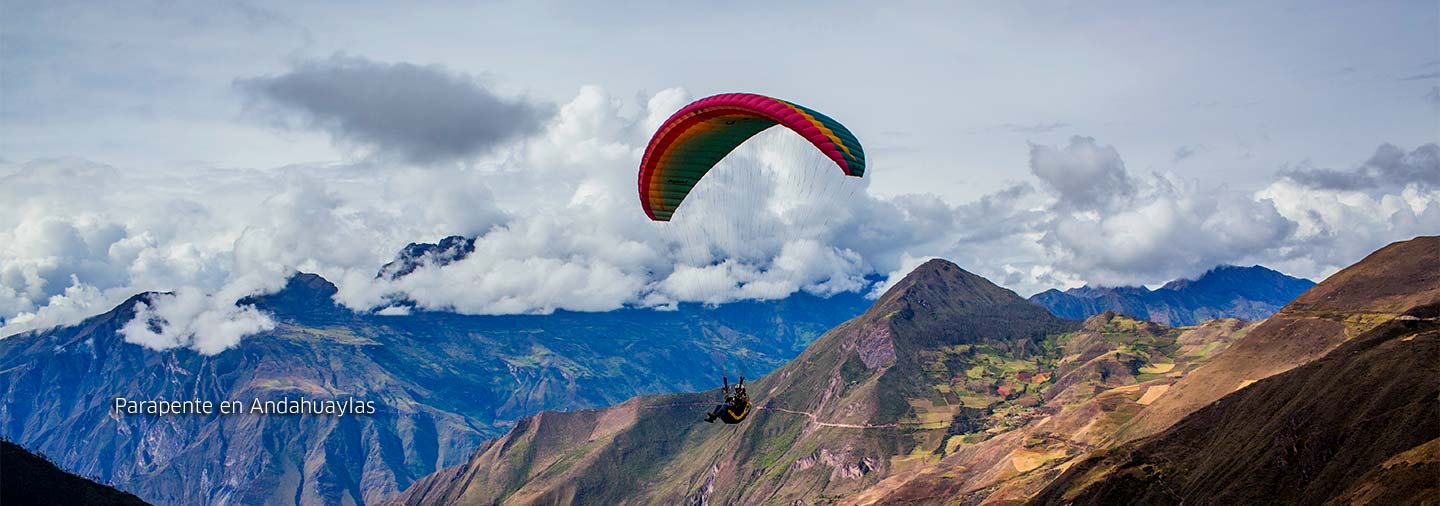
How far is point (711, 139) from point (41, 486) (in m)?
167

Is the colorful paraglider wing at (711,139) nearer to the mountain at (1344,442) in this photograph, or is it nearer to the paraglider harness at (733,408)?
the paraglider harness at (733,408)

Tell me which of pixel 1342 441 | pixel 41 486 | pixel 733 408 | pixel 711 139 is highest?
pixel 711 139

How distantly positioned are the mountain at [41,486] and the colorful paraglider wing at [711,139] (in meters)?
150

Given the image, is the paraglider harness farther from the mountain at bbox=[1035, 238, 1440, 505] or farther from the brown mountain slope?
the brown mountain slope

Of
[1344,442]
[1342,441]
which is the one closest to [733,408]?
[1344,442]

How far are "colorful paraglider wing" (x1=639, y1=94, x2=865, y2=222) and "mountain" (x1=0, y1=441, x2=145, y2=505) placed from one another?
150253 mm

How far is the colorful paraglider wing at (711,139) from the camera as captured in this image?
73.7 metres

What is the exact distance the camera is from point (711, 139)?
87750mm

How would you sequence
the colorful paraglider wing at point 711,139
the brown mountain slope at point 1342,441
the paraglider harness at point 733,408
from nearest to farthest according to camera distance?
the colorful paraglider wing at point 711,139 → the paraglider harness at point 733,408 → the brown mountain slope at point 1342,441

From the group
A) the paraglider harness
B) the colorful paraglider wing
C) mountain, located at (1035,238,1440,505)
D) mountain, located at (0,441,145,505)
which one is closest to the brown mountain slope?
mountain, located at (1035,238,1440,505)

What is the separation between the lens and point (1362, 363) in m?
184

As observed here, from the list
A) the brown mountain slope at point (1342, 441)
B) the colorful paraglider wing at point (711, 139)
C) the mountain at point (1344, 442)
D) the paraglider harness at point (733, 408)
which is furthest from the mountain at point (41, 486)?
the mountain at point (1344, 442)

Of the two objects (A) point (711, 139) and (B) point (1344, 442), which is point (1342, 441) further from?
(A) point (711, 139)

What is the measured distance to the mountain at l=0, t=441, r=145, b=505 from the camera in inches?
7003
